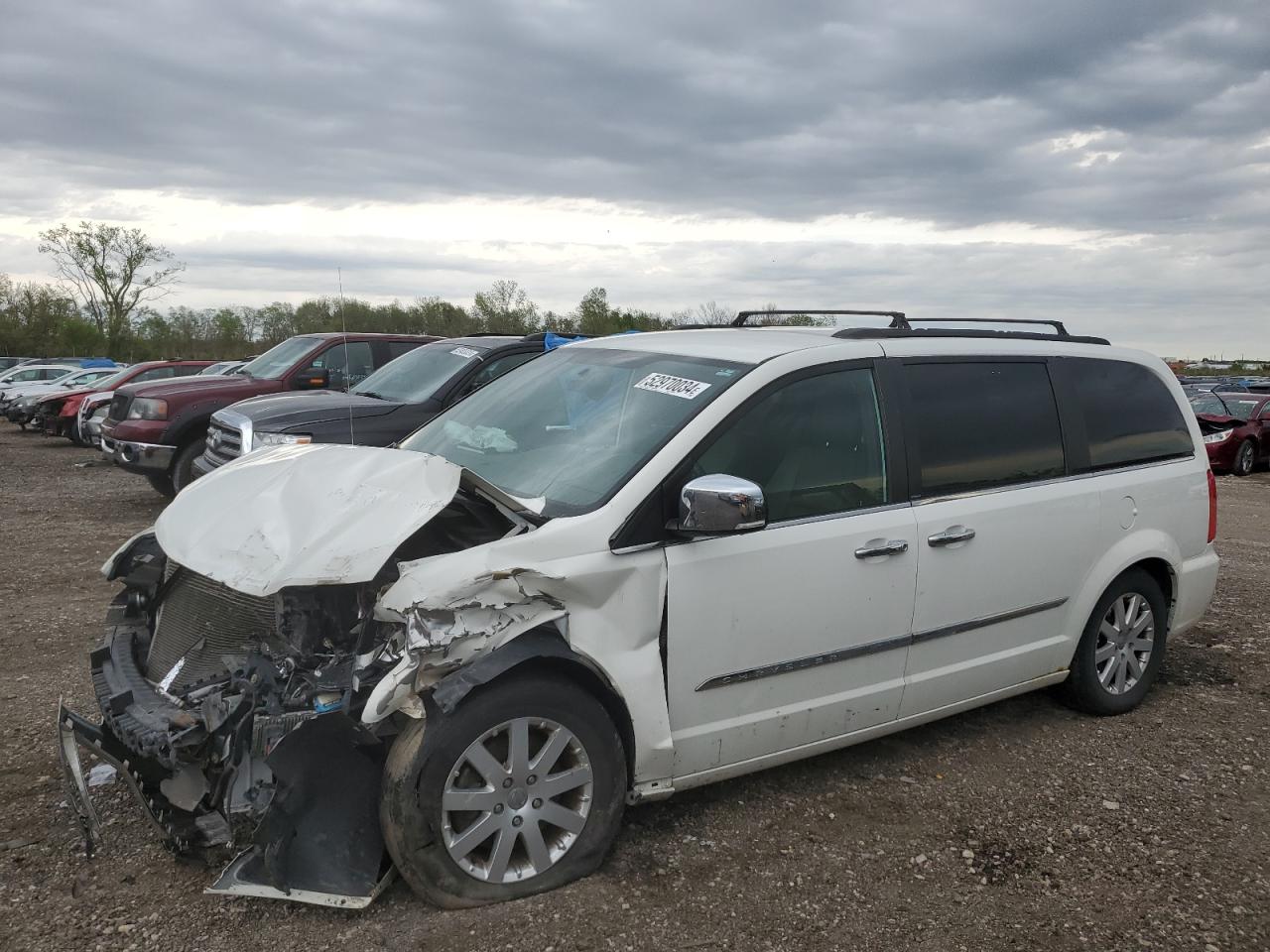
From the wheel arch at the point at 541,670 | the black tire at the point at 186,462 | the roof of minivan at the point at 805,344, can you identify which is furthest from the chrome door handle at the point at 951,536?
the black tire at the point at 186,462

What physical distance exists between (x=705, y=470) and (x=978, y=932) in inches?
65.1

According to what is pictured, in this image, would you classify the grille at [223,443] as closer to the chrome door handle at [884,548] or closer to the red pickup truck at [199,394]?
the red pickup truck at [199,394]

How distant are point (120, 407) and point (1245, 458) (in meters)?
18.8

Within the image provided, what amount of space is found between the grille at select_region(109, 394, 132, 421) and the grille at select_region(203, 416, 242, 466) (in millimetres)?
2571

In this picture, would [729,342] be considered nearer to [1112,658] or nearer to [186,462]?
[1112,658]

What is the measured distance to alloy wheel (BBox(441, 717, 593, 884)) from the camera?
2898 millimetres

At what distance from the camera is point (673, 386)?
3682 millimetres

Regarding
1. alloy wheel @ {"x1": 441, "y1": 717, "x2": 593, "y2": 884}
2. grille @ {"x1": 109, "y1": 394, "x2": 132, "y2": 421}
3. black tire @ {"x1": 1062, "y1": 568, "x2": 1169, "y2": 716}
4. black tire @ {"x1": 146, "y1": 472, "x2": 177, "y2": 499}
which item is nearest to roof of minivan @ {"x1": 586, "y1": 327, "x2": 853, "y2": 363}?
alloy wheel @ {"x1": 441, "y1": 717, "x2": 593, "y2": 884}

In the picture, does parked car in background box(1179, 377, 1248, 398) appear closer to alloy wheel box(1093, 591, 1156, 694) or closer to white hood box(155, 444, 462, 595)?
alloy wheel box(1093, 591, 1156, 694)

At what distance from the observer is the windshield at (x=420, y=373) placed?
8.44 m

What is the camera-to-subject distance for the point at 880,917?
10.1 ft

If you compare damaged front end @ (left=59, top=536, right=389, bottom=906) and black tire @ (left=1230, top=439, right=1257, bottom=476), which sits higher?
damaged front end @ (left=59, top=536, right=389, bottom=906)

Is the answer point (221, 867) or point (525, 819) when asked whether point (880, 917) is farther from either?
point (221, 867)

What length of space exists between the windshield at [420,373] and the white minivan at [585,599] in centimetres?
403
